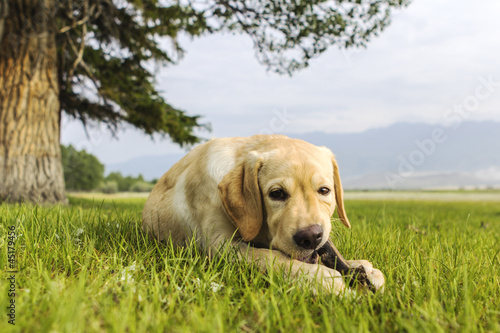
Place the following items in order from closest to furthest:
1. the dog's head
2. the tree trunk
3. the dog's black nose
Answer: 1. the dog's black nose
2. the dog's head
3. the tree trunk

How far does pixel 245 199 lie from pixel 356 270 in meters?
1.00

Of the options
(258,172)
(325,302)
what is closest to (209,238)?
(258,172)

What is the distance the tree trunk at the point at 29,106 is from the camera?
894cm

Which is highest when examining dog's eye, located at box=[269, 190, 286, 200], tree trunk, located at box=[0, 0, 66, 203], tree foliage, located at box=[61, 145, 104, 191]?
tree trunk, located at box=[0, 0, 66, 203]

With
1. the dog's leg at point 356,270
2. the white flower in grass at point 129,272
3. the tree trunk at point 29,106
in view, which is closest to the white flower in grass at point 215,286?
the white flower in grass at point 129,272

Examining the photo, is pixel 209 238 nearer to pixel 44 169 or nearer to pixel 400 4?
pixel 44 169

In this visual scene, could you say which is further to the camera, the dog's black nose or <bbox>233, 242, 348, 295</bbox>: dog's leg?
the dog's black nose

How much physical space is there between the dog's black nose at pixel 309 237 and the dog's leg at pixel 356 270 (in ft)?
0.65

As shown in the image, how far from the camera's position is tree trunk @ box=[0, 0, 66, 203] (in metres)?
8.94

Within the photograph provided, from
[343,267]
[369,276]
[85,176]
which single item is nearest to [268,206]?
[343,267]

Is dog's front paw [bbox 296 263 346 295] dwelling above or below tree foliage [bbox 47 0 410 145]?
below

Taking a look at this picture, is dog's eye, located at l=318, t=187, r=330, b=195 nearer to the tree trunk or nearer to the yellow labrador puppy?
the yellow labrador puppy

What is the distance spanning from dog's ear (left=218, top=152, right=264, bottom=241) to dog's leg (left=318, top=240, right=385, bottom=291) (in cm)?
61

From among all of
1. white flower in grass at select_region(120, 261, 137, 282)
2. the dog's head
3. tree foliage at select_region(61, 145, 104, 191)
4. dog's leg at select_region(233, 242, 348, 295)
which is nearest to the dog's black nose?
the dog's head
